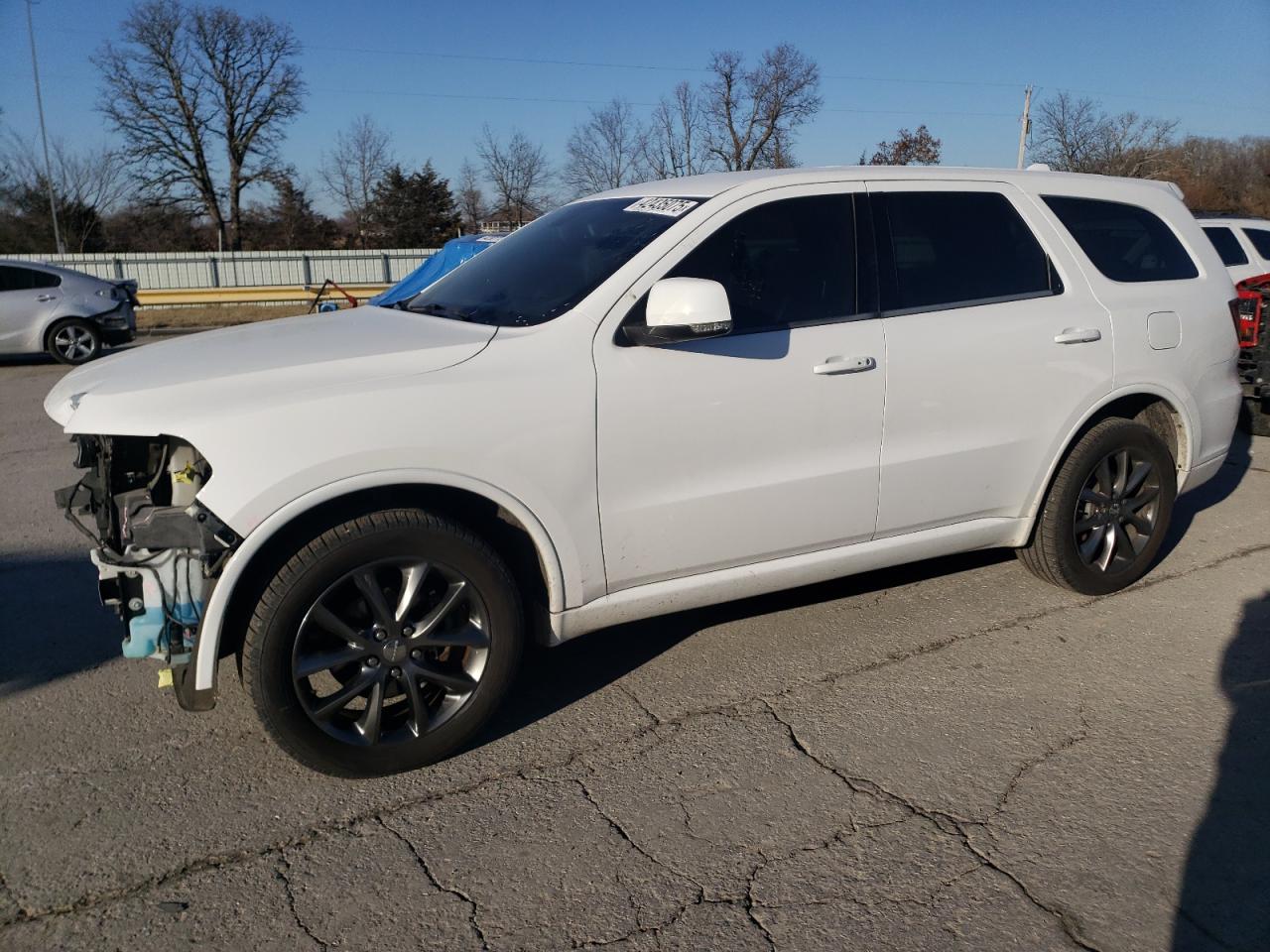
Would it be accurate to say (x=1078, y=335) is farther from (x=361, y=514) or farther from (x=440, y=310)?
(x=361, y=514)

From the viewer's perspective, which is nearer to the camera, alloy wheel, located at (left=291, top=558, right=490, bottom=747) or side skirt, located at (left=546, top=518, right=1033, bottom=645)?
alloy wheel, located at (left=291, top=558, right=490, bottom=747)

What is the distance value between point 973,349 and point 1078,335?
0.59m

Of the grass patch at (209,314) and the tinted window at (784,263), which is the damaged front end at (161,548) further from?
the grass patch at (209,314)

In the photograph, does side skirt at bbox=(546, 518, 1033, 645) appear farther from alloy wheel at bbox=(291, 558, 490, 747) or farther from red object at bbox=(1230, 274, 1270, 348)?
red object at bbox=(1230, 274, 1270, 348)

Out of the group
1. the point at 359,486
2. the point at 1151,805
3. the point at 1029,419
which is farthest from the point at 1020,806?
the point at 359,486

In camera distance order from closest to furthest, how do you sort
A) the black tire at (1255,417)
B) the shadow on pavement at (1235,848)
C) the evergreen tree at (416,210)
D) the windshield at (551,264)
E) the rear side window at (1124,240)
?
the shadow on pavement at (1235,848)
the windshield at (551,264)
the rear side window at (1124,240)
the black tire at (1255,417)
the evergreen tree at (416,210)

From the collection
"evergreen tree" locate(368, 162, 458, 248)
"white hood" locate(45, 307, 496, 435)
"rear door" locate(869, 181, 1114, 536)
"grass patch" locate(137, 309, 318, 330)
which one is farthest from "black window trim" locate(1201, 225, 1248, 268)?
"evergreen tree" locate(368, 162, 458, 248)

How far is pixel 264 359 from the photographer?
3205 mm

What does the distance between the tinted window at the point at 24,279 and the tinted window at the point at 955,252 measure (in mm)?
13489

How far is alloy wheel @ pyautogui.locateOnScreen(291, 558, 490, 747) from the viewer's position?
3.11 meters

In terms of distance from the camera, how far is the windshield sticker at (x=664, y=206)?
12.4 feet

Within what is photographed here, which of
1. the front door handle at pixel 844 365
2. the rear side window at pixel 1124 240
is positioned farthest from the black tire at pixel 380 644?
the rear side window at pixel 1124 240

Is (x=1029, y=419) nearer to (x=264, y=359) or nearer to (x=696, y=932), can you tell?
(x=696, y=932)

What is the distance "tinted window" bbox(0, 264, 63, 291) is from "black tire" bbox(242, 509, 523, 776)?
43.5 feet
